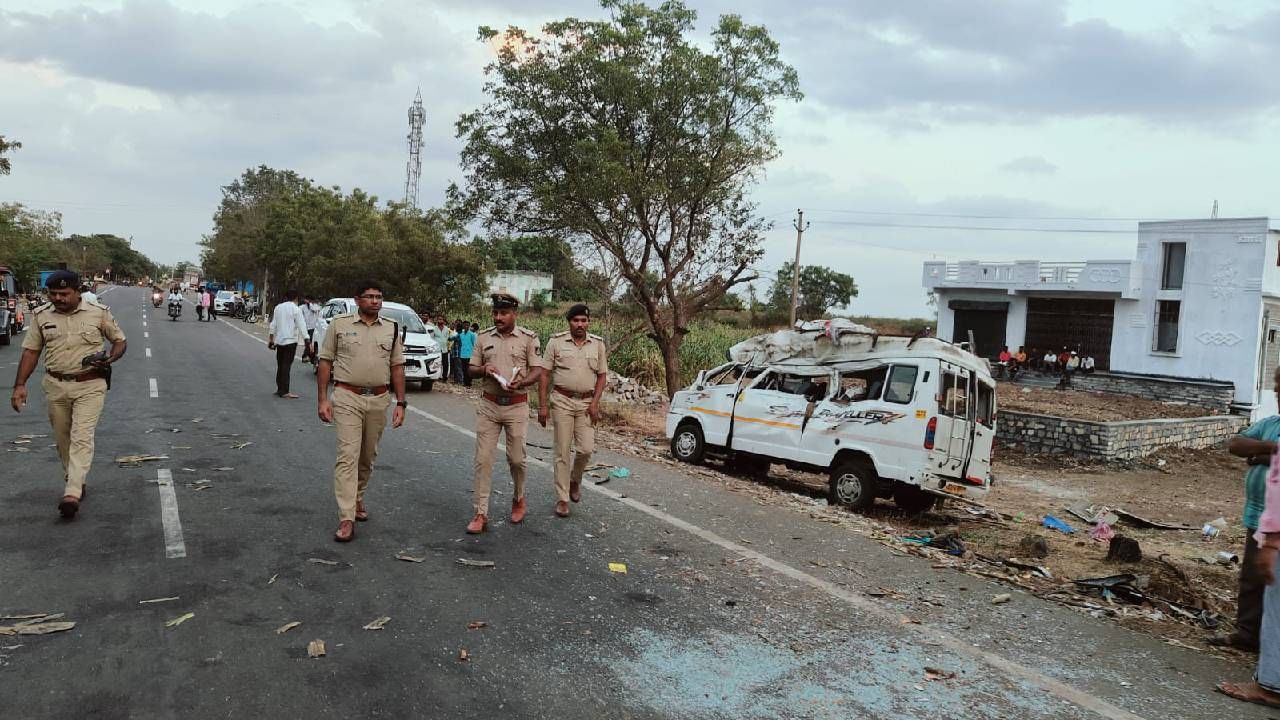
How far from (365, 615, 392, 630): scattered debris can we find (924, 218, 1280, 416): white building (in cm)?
3205

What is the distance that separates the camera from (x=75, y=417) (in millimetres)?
6539

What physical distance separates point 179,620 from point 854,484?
7.67 meters

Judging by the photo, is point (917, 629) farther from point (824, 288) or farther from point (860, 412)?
point (824, 288)

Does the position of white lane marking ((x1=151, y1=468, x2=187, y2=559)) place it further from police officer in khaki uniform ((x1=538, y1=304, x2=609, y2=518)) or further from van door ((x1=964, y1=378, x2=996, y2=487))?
van door ((x1=964, y1=378, x2=996, y2=487))

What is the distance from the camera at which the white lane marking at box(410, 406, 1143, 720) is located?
4.37 m

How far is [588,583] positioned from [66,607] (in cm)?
294

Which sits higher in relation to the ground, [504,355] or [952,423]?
[504,355]

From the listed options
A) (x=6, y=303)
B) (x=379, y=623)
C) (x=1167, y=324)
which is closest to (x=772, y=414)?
(x=379, y=623)

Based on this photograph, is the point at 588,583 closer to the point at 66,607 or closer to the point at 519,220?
the point at 66,607

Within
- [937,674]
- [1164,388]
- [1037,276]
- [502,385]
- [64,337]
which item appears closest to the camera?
[937,674]

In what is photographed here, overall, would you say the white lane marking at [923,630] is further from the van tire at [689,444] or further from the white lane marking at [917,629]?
the van tire at [689,444]

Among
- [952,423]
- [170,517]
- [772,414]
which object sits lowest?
[170,517]

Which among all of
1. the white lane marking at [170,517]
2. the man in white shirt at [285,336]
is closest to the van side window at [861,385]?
the white lane marking at [170,517]

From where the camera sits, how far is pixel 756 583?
597cm
